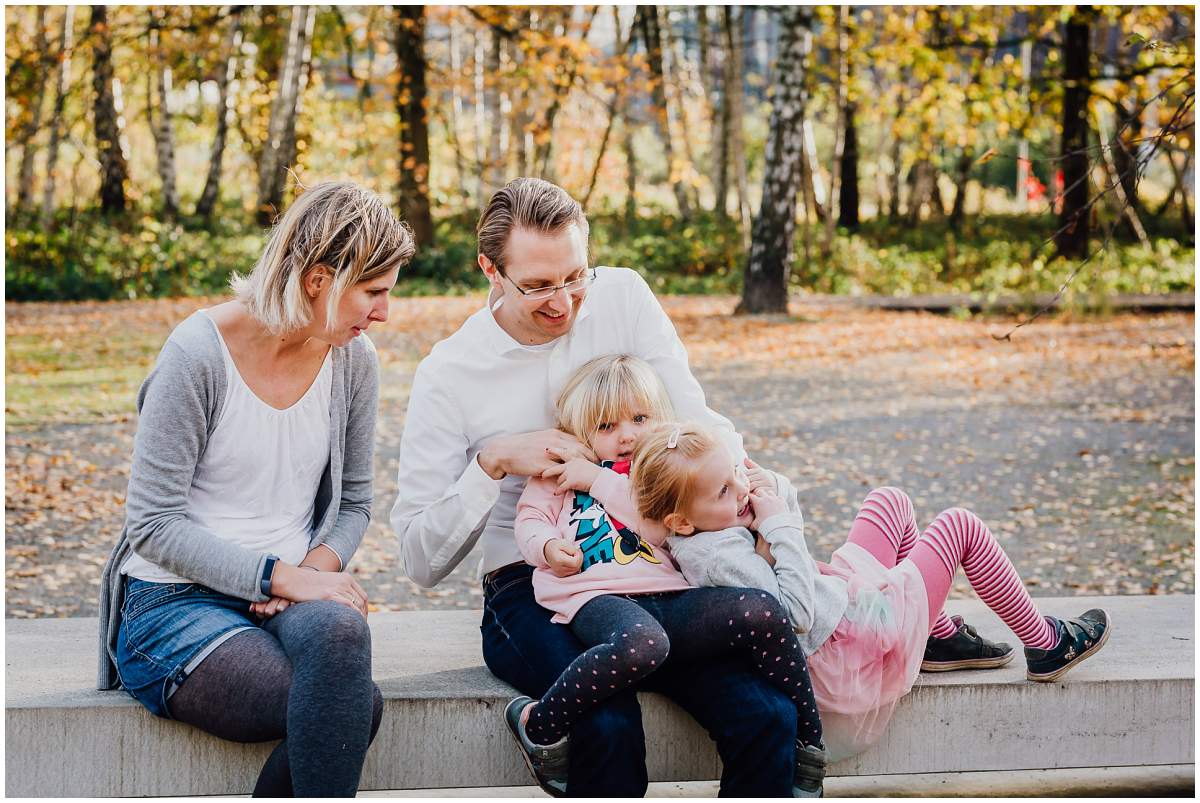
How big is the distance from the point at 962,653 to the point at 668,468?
3.16 feet

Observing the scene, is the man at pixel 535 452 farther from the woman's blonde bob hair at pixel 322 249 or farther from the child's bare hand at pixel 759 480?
the woman's blonde bob hair at pixel 322 249

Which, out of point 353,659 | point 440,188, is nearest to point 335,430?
point 353,659

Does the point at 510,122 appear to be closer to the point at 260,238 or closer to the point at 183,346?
the point at 260,238

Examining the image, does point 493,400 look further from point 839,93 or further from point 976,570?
point 839,93

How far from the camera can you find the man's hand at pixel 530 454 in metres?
2.80

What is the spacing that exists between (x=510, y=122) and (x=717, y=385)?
36.8 ft

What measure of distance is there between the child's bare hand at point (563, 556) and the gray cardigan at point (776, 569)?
0.69 ft

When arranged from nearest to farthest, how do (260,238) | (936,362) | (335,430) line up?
(335,430)
(936,362)
(260,238)

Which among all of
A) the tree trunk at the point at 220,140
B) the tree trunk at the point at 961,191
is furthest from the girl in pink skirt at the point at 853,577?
the tree trunk at the point at 961,191

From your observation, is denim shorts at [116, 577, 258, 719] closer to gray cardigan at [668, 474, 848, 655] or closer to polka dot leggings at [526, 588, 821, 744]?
polka dot leggings at [526, 588, 821, 744]

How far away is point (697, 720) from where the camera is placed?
2.67m

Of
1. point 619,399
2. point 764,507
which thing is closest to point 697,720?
point 764,507

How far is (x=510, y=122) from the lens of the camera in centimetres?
2064

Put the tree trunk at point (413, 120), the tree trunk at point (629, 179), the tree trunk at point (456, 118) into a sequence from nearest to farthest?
the tree trunk at point (413, 120)
the tree trunk at point (456, 118)
the tree trunk at point (629, 179)
